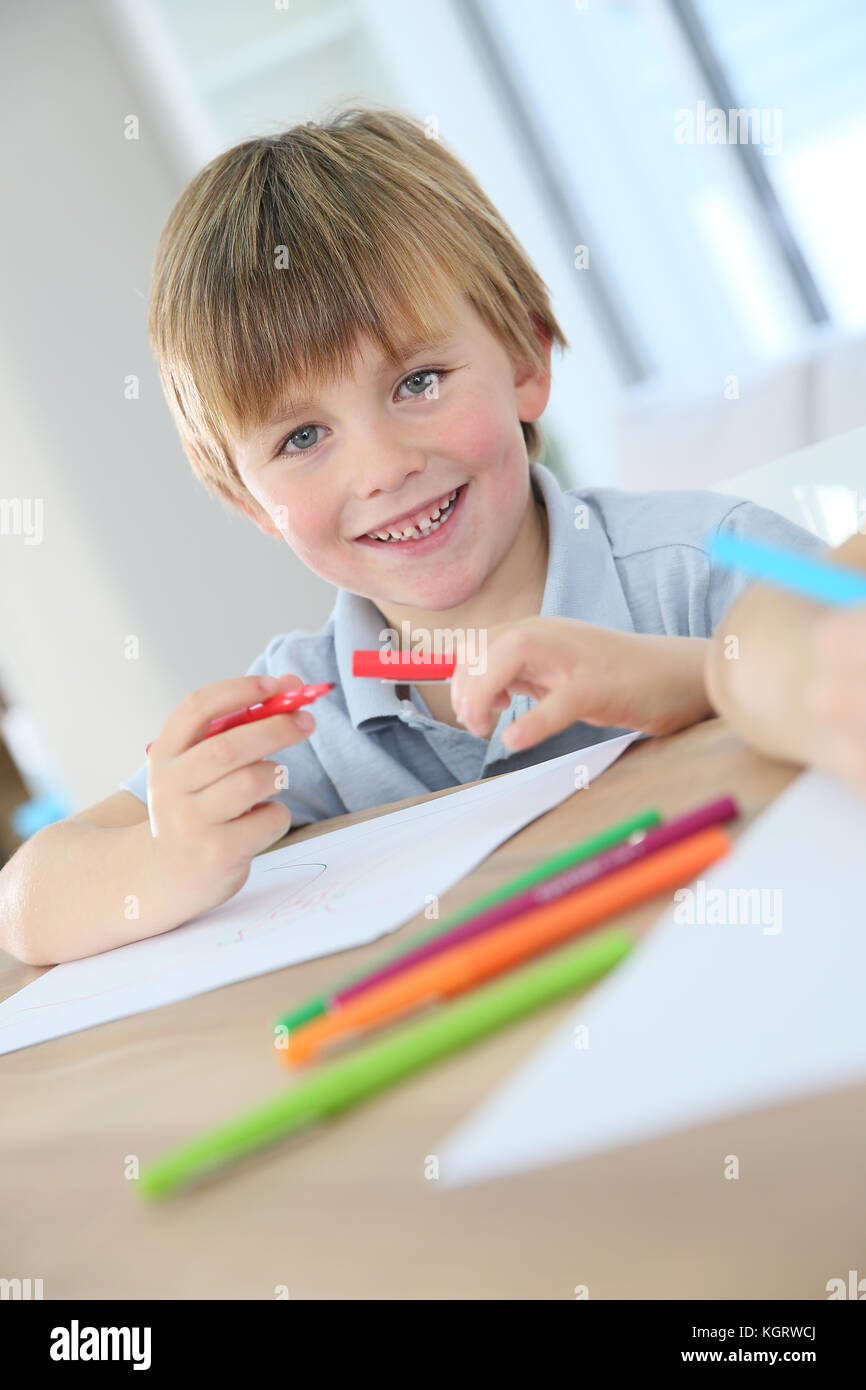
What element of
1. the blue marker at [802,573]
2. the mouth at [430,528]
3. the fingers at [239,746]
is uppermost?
the mouth at [430,528]

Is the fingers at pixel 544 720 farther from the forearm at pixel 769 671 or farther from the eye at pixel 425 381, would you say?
the eye at pixel 425 381

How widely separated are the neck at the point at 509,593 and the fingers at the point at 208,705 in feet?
1.23

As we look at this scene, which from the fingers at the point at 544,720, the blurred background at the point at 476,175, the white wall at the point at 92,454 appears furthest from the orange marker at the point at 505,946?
the white wall at the point at 92,454

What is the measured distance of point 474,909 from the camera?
1.18 feet

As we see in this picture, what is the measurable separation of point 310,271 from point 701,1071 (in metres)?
0.69

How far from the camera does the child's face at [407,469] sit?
813mm

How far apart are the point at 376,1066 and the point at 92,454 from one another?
215 cm

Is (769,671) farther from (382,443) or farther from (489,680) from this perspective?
(382,443)

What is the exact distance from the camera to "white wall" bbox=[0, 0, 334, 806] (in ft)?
7.23

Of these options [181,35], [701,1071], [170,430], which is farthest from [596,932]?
[181,35]

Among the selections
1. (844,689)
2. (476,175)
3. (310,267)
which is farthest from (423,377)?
(476,175)

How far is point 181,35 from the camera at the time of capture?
8.29ft

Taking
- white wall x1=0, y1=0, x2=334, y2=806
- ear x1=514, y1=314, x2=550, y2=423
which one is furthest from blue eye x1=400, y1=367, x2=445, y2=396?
white wall x1=0, y1=0, x2=334, y2=806
